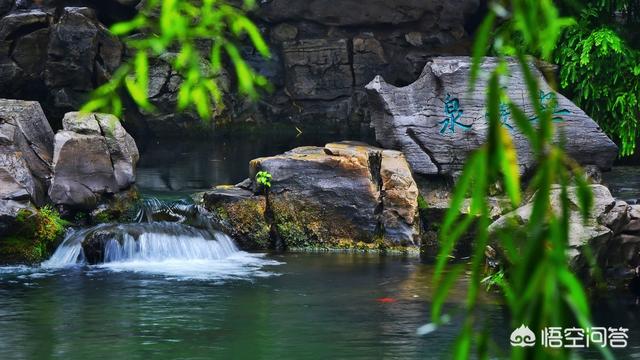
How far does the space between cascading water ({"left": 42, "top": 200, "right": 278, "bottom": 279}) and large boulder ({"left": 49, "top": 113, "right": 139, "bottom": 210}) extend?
0.80 meters

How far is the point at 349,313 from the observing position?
12391mm

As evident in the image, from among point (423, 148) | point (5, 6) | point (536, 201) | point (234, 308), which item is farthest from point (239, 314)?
point (5, 6)

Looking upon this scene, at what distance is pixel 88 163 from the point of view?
1644 cm

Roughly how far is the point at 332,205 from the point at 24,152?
467 centimetres

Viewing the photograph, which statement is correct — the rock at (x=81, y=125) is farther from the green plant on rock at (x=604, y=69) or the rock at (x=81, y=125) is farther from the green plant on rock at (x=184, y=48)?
the green plant on rock at (x=184, y=48)

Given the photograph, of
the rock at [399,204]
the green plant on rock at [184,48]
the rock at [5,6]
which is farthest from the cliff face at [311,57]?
the green plant on rock at [184,48]

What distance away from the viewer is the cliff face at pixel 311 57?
25500mm

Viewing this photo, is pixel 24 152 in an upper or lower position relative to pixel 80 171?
upper

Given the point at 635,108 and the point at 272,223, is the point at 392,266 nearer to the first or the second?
the point at 272,223

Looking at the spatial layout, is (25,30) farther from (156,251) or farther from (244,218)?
(156,251)

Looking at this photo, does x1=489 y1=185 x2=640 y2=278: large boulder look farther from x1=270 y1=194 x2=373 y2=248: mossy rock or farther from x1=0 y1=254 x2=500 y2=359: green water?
x1=270 y1=194 x2=373 y2=248: mossy rock

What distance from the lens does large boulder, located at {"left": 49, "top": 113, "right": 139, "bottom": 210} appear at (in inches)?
640

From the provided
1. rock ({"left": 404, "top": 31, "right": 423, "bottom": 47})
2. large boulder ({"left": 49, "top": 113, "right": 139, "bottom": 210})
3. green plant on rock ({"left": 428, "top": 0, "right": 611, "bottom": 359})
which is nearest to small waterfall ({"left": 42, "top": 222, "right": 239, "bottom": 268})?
large boulder ({"left": 49, "top": 113, "right": 139, "bottom": 210})

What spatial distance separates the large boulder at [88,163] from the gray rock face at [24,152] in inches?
13.1
